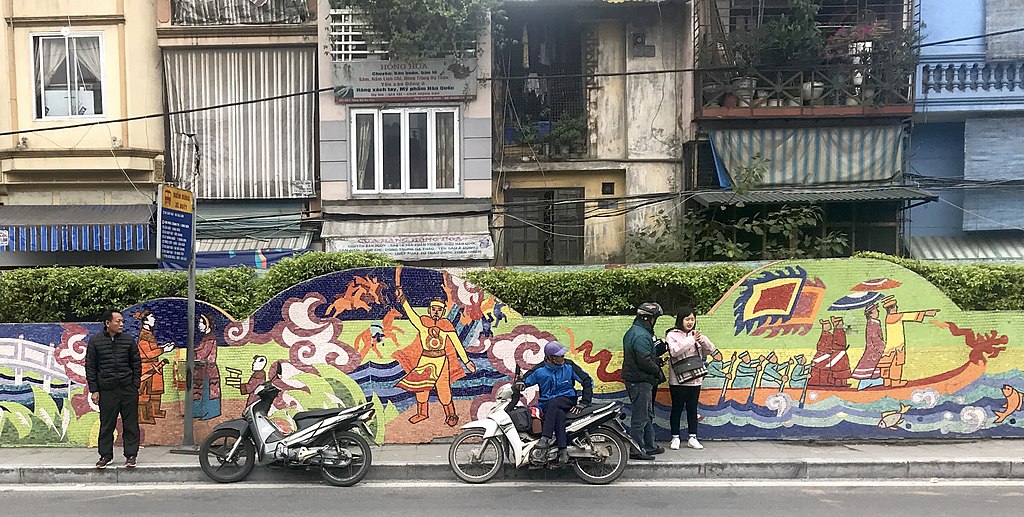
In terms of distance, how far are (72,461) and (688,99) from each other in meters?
11.4

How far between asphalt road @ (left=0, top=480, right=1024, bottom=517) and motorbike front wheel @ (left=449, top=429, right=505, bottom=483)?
0.13 metres

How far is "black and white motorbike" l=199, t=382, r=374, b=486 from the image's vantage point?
7066 millimetres

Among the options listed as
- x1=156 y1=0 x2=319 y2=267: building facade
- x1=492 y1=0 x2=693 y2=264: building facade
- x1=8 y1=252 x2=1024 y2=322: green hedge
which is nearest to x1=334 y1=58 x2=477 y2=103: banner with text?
x1=156 y1=0 x2=319 y2=267: building facade

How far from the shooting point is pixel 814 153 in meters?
13.7

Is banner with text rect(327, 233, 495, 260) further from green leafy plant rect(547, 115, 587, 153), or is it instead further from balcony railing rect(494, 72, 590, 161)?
green leafy plant rect(547, 115, 587, 153)

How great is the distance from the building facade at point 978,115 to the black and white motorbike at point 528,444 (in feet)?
32.9

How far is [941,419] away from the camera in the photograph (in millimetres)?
8359

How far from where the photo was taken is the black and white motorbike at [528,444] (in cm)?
704

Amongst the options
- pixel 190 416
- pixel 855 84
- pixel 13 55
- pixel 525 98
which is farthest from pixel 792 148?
pixel 13 55

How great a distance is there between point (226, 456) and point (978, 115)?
14.4 m

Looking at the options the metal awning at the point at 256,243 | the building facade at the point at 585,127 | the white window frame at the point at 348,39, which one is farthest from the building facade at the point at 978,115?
the metal awning at the point at 256,243

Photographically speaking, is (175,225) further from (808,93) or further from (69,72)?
(808,93)

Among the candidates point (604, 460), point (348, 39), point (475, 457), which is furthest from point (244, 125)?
point (604, 460)

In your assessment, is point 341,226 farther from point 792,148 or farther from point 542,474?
point 792,148
